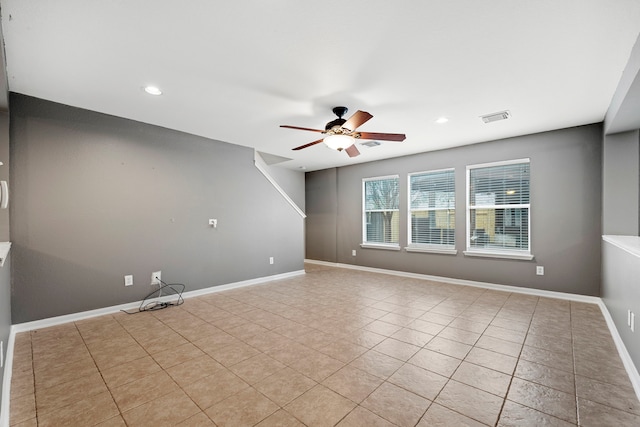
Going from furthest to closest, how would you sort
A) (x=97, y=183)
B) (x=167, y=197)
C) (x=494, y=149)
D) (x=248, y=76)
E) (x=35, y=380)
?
(x=494, y=149) < (x=167, y=197) < (x=97, y=183) < (x=248, y=76) < (x=35, y=380)

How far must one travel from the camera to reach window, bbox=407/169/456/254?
5059 millimetres

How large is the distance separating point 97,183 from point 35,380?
217 centimetres

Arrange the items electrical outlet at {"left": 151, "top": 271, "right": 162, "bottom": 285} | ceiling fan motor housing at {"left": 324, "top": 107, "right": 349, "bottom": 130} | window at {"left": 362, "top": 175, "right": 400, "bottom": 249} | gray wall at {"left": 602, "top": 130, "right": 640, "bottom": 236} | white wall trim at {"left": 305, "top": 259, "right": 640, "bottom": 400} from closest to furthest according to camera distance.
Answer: white wall trim at {"left": 305, "top": 259, "right": 640, "bottom": 400} → ceiling fan motor housing at {"left": 324, "top": 107, "right": 349, "bottom": 130} → gray wall at {"left": 602, "top": 130, "right": 640, "bottom": 236} → electrical outlet at {"left": 151, "top": 271, "right": 162, "bottom": 285} → window at {"left": 362, "top": 175, "right": 400, "bottom": 249}

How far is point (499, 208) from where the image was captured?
4555mm

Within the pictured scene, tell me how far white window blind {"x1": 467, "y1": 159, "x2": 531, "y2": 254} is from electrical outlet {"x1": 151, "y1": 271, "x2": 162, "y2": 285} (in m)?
4.96

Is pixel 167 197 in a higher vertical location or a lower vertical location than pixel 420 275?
higher

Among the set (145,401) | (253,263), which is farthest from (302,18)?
(253,263)

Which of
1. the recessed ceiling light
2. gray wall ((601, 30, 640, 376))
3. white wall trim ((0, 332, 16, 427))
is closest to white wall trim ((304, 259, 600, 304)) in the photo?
gray wall ((601, 30, 640, 376))

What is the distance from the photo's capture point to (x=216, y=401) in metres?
1.79

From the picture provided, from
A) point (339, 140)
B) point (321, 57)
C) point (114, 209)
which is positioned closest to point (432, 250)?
point (339, 140)

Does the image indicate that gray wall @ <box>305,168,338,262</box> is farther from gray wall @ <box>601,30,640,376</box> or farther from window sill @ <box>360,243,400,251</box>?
gray wall @ <box>601,30,640,376</box>

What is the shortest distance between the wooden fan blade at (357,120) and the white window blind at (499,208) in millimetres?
2981

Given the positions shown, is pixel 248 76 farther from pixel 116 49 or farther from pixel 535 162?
pixel 535 162

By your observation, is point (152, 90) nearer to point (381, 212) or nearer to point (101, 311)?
point (101, 311)
